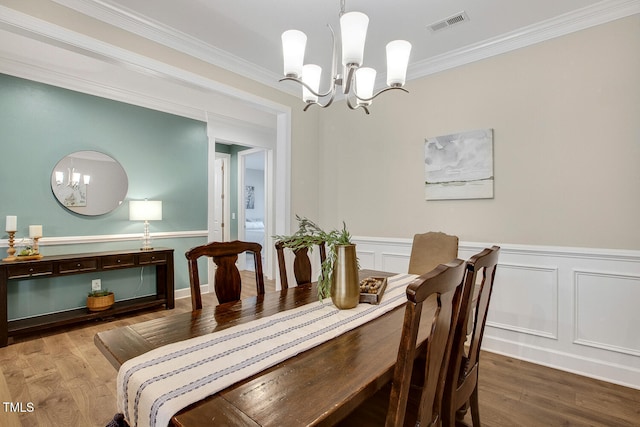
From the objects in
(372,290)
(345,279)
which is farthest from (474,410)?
(345,279)

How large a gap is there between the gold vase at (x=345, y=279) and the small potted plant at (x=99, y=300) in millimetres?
3187

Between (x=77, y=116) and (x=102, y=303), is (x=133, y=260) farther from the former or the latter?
(x=77, y=116)

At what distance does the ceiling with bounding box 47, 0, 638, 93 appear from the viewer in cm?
221

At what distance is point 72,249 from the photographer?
356cm

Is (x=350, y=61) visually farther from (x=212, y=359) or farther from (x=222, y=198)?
(x=222, y=198)

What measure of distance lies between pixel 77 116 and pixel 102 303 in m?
2.10

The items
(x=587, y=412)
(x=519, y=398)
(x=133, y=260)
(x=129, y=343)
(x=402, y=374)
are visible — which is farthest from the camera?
(x=133, y=260)

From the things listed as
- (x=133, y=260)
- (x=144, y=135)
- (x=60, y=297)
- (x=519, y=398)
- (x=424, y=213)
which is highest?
(x=144, y=135)

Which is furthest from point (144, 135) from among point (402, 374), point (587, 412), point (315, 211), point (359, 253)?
point (587, 412)

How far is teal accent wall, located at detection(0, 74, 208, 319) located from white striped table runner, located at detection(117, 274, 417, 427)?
10.9 ft

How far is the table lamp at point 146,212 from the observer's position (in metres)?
3.87

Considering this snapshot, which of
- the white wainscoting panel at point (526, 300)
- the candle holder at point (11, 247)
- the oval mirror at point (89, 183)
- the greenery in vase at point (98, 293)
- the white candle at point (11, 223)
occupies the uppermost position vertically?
the oval mirror at point (89, 183)

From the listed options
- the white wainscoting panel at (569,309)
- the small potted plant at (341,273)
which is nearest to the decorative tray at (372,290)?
the small potted plant at (341,273)

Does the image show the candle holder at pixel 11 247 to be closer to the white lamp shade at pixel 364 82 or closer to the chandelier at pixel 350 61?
the chandelier at pixel 350 61
